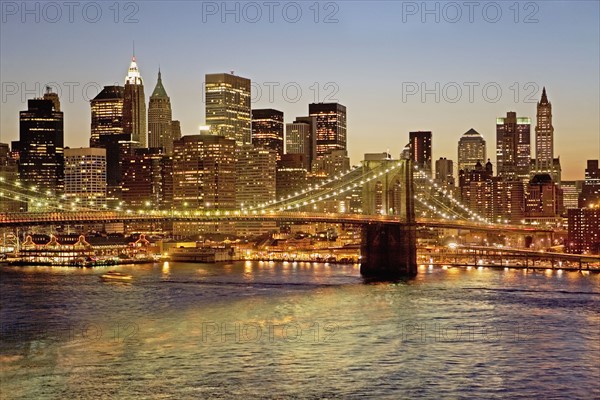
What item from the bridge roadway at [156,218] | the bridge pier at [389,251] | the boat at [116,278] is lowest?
the boat at [116,278]

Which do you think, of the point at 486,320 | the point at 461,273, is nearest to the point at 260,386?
the point at 486,320

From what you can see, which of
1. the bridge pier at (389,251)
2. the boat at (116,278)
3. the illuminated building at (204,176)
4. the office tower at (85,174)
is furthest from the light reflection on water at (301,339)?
the office tower at (85,174)

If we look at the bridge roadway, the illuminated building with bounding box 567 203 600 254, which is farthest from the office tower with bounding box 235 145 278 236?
the bridge roadway

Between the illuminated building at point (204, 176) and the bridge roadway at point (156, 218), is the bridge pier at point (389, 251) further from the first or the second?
the illuminated building at point (204, 176)

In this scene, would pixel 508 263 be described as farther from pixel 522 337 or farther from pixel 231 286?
pixel 522 337

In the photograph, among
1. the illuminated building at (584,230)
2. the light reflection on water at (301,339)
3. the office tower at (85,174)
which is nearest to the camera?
the light reflection on water at (301,339)

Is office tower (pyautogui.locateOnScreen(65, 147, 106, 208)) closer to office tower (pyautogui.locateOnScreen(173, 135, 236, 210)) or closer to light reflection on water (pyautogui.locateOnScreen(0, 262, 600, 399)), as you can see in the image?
office tower (pyautogui.locateOnScreen(173, 135, 236, 210))
